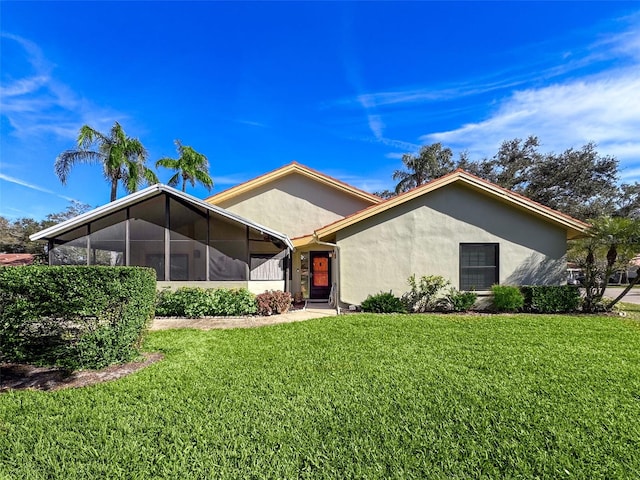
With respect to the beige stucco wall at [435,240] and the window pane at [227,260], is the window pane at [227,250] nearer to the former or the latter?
the window pane at [227,260]

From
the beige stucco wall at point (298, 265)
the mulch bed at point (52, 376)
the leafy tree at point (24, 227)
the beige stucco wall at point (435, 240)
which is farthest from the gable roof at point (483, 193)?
the leafy tree at point (24, 227)

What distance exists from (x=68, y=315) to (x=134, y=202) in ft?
24.9

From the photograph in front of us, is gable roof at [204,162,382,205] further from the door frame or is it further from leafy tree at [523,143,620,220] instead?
leafy tree at [523,143,620,220]

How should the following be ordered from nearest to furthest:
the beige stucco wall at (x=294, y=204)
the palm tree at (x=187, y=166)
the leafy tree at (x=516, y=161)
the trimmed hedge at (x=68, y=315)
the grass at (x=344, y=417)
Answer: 1. the grass at (x=344, y=417)
2. the trimmed hedge at (x=68, y=315)
3. the beige stucco wall at (x=294, y=204)
4. the palm tree at (x=187, y=166)
5. the leafy tree at (x=516, y=161)

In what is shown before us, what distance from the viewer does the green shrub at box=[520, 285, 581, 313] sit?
11.1 meters

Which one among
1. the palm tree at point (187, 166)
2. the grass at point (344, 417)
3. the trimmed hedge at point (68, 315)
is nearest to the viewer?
the grass at point (344, 417)

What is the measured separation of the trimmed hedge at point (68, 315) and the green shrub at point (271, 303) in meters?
5.31

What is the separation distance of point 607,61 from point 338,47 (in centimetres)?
988

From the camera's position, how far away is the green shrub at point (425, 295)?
11.7 meters

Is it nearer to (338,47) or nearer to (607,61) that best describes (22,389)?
(338,47)

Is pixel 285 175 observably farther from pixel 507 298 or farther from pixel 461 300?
pixel 507 298

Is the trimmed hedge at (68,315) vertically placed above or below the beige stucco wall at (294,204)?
below

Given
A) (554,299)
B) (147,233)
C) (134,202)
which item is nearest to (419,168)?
(554,299)

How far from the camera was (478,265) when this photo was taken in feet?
40.3
